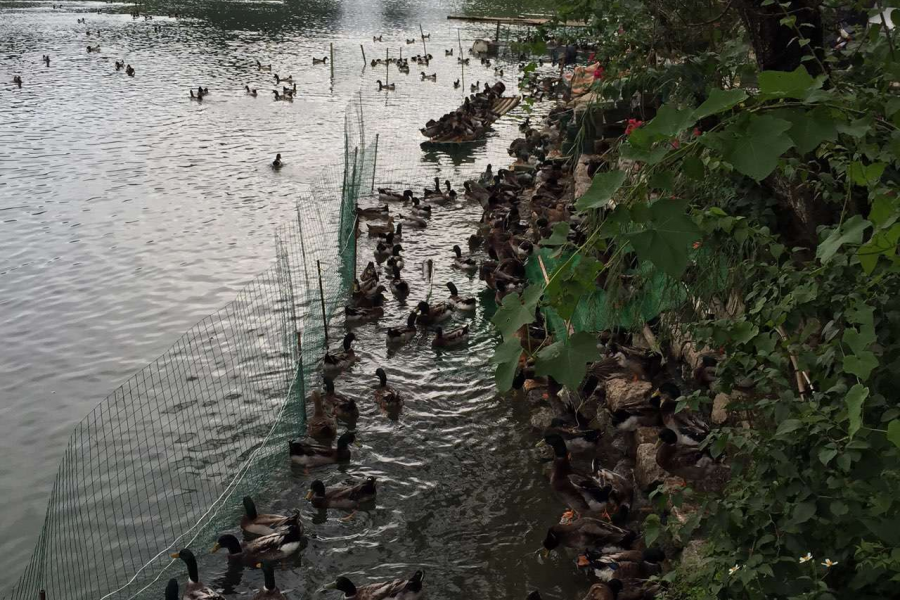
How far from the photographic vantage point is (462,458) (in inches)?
377

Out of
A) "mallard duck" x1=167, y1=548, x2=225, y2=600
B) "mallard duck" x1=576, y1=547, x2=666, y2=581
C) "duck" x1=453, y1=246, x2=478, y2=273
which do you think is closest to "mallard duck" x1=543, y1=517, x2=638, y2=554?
"mallard duck" x1=576, y1=547, x2=666, y2=581

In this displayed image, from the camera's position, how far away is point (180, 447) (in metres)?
9.82

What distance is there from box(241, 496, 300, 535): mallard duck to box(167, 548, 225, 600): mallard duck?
71 cm

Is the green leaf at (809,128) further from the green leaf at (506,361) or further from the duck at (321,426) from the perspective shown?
the duck at (321,426)

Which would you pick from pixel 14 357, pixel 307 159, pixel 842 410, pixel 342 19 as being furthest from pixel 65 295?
pixel 342 19

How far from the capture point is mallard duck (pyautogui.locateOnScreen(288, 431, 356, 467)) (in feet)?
31.5

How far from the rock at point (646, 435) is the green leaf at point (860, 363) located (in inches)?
260

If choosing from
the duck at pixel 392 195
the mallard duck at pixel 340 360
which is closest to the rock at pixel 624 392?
the mallard duck at pixel 340 360

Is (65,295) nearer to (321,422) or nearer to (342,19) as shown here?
(321,422)

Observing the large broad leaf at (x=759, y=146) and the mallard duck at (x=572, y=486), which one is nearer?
the large broad leaf at (x=759, y=146)

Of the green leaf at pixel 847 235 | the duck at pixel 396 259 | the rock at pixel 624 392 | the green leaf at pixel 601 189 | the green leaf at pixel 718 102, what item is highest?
the green leaf at pixel 718 102

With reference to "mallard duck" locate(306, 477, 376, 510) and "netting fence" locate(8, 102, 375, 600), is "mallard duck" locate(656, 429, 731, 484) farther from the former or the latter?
"netting fence" locate(8, 102, 375, 600)

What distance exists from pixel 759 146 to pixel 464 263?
13.3 metres

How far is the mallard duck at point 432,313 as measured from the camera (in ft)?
43.0
